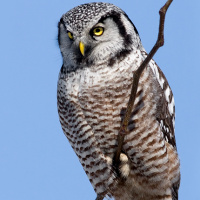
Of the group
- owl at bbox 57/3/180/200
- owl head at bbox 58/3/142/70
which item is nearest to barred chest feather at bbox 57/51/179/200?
owl at bbox 57/3/180/200

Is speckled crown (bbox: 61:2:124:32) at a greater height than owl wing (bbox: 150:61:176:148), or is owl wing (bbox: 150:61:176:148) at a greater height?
speckled crown (bbox: 61:2:124:32)

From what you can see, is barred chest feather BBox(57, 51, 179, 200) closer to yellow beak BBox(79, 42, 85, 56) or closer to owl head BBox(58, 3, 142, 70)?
owl head BBox(58, 3, 142, 70)

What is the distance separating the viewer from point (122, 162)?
5.20 meters

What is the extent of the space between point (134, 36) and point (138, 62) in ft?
1.16

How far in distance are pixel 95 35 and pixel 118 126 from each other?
3.43ft

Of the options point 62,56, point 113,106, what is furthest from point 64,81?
point 113,106

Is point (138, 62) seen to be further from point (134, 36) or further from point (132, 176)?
point (132, 176)

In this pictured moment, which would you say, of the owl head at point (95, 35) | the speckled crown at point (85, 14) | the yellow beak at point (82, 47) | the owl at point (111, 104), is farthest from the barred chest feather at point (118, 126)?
the speckled crown at point (85, 14)

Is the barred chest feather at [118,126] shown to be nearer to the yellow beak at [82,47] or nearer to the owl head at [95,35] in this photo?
the owl head at [95,35]

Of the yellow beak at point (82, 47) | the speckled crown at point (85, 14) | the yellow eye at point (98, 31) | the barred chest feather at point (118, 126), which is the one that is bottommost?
the barred chest feather at point (118, 126)

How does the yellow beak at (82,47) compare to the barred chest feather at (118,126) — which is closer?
the yellow beak at (82,47)

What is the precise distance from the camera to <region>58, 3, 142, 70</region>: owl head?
16.1 ft

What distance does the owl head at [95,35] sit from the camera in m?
4.91

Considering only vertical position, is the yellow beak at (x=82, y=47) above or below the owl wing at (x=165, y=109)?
above
